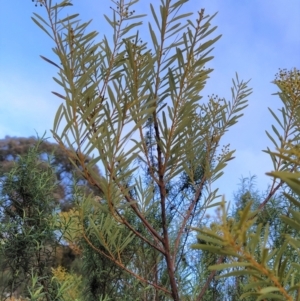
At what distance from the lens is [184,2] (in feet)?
1.95

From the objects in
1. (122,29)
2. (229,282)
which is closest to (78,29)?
(122,29)

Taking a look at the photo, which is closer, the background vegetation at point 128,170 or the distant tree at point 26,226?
the background vegetation at point 128,170

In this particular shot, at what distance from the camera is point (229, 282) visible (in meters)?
1.40

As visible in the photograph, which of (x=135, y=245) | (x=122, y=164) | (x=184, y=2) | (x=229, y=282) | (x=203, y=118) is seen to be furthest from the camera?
(x=229, y=282)

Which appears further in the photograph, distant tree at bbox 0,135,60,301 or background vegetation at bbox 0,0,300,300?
distant tree at bbox 0,135,60,301

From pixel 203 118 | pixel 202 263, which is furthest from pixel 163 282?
pixel 203 118

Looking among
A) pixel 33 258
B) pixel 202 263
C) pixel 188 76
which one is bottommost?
pixel 33 258

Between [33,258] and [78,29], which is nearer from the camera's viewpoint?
[78,29]

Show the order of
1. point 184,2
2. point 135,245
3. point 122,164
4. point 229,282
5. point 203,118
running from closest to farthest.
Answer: point 122,164, point 184,2, point 203,118, point 135,245, point 229,282

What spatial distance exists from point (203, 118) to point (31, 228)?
0.38 meters

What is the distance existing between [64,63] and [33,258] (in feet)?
1.45

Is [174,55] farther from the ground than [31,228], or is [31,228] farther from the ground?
[174,55]

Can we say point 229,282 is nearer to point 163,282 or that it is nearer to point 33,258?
point 163,282

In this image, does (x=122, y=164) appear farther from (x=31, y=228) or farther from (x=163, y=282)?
(x=163, y=282)
